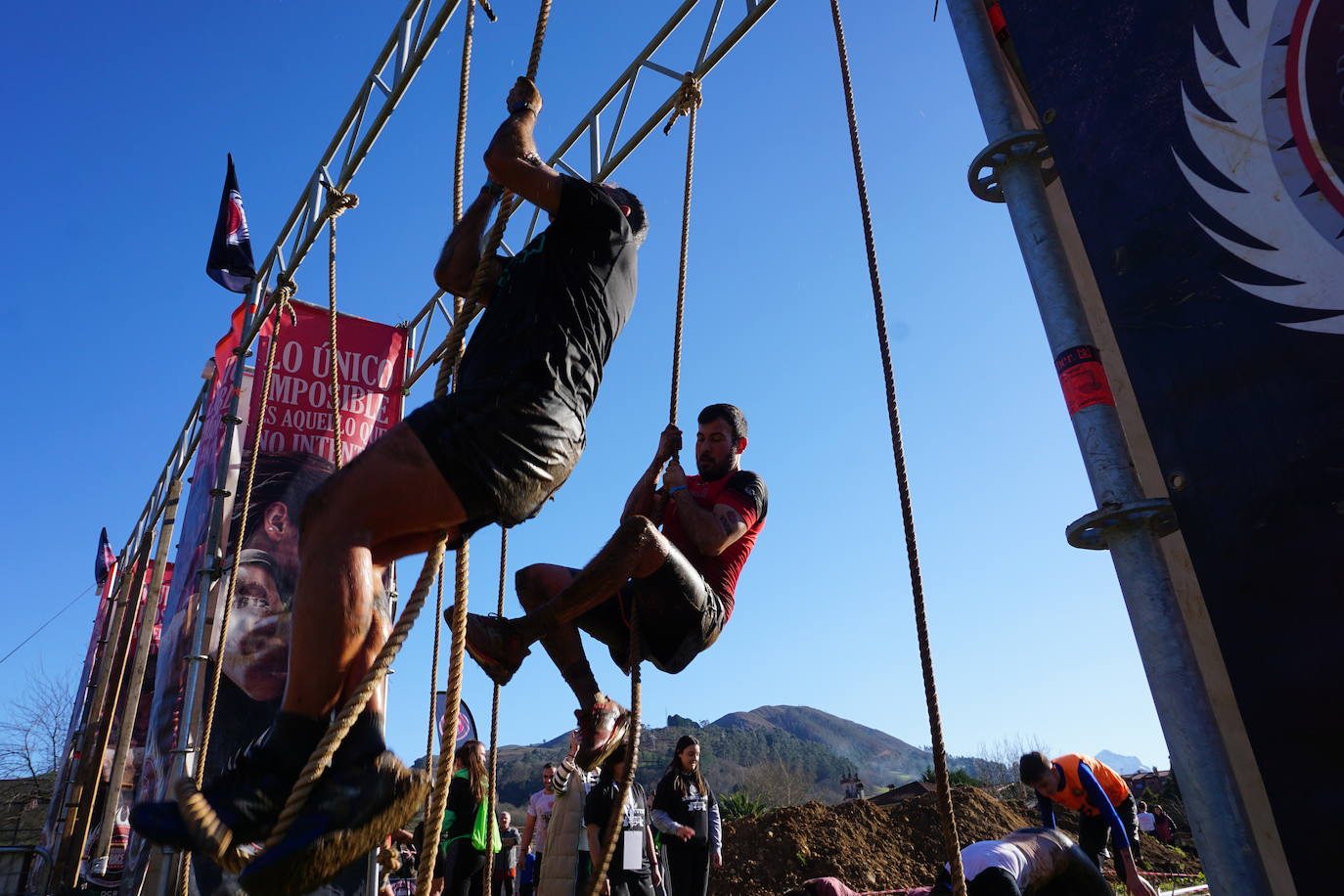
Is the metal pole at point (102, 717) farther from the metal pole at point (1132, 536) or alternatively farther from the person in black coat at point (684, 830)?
the metal pole at point (1132, 536)

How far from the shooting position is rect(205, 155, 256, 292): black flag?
25.9 feet

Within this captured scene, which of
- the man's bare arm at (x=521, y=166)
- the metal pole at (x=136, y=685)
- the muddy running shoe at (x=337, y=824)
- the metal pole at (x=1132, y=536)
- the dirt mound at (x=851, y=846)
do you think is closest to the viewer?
the muddy running shoe at (x=337, y=824)

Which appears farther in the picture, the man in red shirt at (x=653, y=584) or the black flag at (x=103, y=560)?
the black flag at (x=103, y=560)

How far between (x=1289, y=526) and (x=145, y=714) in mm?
13268

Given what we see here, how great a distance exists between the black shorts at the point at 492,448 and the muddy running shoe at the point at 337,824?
0.55 meters

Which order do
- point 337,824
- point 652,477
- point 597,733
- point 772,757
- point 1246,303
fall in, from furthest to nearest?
1. point 772,757
2. point 652,477
3. point 597,733
4. point 1246,303
5. point 337,824

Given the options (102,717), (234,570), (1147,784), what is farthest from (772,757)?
(234,570)

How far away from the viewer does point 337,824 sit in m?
1.52

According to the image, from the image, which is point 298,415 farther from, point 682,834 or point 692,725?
point 692,725

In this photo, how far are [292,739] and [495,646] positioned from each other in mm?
997

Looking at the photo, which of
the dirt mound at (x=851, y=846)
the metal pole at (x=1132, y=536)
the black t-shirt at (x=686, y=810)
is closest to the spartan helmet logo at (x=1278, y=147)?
the metal pole at (x=1132, y=536)

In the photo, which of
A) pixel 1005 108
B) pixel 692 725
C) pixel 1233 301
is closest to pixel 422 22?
pixel 1005 108

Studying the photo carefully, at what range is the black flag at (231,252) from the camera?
311 inches

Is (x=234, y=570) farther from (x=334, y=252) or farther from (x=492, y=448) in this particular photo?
(x=492, y=448)
